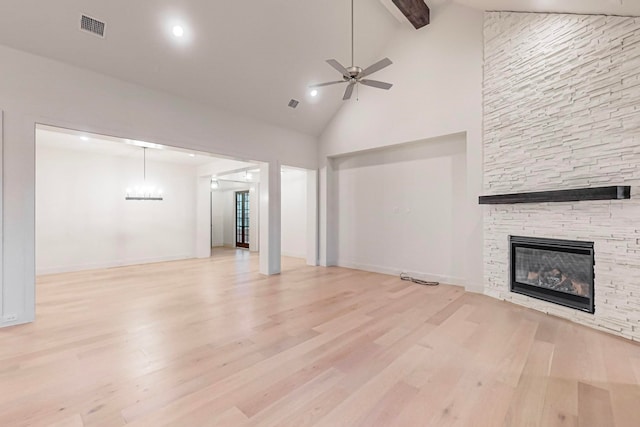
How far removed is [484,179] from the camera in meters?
4.62

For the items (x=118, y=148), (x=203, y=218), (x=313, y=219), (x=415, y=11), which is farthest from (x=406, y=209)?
(x=118, y=148)

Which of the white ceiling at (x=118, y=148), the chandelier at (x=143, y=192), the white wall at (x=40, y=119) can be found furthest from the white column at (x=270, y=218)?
the chandelier at (x=143, y=192)

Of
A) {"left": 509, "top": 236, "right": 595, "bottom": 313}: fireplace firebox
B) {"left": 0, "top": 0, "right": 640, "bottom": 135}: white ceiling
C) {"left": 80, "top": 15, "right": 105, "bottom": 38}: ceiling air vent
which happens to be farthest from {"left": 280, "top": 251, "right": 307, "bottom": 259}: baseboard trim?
{"left": 80, "top": 15, "right": 105, "bottom": 38}: ceiling air vent

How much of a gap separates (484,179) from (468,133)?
0.84 metres

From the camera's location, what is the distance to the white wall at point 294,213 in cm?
875

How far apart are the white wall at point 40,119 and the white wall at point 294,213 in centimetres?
423

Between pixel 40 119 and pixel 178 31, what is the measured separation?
205cm

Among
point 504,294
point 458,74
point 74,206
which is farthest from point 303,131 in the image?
point 74,206

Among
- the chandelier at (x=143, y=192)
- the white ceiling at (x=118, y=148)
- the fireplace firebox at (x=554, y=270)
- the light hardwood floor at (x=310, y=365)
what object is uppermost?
the white ceiling at (x=118, y=148)

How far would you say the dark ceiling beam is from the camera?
4754 millimetres

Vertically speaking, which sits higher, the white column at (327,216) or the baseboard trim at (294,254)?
the white column at (327,216)

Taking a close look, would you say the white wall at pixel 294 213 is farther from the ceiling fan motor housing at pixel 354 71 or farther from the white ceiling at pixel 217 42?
the ceiling fan motor housing at pixel 354 71

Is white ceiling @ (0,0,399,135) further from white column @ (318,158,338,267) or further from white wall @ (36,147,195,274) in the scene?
white wall @ (36,147,195,274)

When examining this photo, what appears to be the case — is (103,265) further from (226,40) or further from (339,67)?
(339,67)
